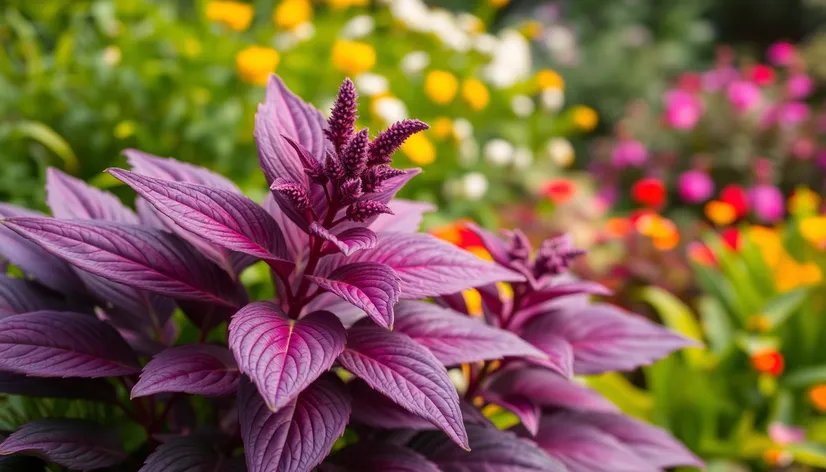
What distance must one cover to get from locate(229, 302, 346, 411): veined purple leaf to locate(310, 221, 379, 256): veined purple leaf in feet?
0.29

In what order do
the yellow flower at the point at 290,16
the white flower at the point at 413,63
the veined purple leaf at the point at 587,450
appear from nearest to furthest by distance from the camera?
the veined purple leaf at the point at 587,450 → the yellow flower at the point at 290,16 → the white flower at the point at 413,63

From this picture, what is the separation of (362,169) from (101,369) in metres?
0.37

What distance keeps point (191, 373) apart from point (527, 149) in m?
2.91

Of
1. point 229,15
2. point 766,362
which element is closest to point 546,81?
point 229,15

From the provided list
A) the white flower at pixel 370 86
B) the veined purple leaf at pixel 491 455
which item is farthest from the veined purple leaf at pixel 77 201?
the white flower at pixel 370 86

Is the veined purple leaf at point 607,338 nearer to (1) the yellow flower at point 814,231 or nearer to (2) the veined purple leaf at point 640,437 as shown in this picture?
(2) the veined purple leaf at point 640,437

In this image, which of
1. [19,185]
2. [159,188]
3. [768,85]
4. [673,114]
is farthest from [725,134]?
[159,188]

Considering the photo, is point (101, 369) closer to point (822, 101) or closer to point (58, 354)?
point (58, 354)

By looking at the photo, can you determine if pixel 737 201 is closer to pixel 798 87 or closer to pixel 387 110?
pixel 798 87

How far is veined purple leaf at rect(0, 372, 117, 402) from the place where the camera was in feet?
2.55

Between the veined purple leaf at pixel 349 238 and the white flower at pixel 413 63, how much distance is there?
2361mm

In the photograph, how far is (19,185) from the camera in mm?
1903

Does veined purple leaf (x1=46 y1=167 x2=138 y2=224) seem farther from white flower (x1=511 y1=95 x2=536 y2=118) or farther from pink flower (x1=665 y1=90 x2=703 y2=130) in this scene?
pink flower (x1=665 y1=90 x2=703 y2=130)

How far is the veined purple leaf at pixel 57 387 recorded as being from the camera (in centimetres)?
78
